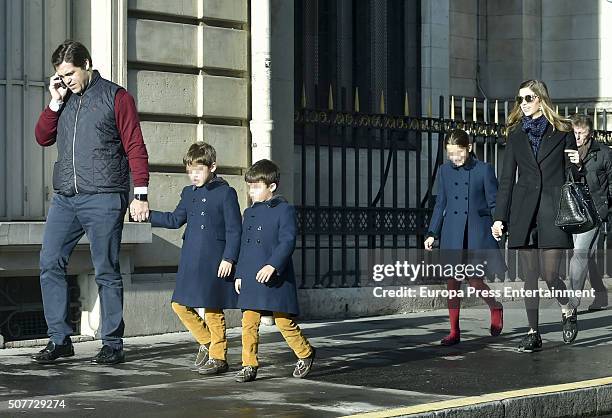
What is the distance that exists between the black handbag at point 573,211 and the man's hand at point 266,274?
262cm

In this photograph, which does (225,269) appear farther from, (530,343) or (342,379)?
(530,343)

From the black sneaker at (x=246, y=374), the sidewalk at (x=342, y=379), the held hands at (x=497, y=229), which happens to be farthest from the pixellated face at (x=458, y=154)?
the black sneaker at (x=246, y=374)

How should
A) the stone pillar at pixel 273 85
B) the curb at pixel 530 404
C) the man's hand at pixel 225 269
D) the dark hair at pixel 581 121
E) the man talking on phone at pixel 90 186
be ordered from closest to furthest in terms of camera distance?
the curb at pixel 530 404 → the man's hand at pixel 225 269 → the man talking on phone at pixel 90 186 → the stone pillar at pixel 273 85 → the dark hair at pixel 581 121

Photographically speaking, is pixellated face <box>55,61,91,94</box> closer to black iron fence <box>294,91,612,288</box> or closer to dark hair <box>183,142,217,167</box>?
dark hair <box>183,142,217,167</box>

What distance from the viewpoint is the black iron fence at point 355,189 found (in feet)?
44.0

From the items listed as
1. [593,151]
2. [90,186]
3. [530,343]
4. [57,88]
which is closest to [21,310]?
[90,186]

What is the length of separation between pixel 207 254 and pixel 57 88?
1.47 meters

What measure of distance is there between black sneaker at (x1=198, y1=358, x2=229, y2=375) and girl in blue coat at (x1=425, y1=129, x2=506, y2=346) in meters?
2.54

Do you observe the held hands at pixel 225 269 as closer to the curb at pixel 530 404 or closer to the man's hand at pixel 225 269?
the man's hand at pixel 225 269

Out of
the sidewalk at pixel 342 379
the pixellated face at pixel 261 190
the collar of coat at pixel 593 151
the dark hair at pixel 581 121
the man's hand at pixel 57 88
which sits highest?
the man's hand at pixel 57 88

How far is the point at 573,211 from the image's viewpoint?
10141mm

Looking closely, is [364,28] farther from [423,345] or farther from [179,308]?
[179,308]

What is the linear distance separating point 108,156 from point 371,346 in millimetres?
2622

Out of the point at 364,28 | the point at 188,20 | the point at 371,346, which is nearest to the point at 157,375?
the point at 371,346
